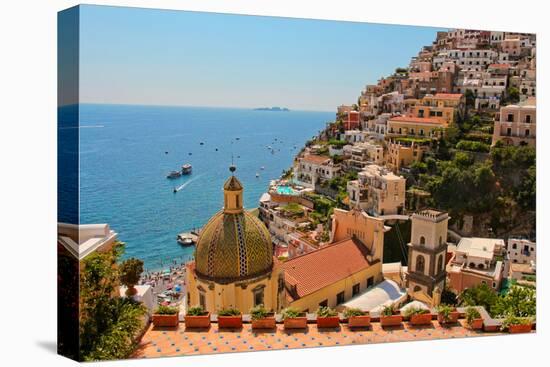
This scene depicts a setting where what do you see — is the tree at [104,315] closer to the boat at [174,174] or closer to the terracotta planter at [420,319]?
the terracotta planter at [420,319]

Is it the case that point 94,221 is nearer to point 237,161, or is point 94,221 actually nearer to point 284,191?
point 284,191

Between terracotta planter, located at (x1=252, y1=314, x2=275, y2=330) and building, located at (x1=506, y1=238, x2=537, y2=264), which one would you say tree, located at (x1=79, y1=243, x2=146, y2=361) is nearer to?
terracotta planter, located at (x1=252, y1=314, x2=275, y2=330)

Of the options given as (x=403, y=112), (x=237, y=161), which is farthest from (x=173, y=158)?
(x=403, y=112)

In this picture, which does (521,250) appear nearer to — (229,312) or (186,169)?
(229,312)

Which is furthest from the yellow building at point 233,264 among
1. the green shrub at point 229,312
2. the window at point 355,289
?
the window at point 355,289

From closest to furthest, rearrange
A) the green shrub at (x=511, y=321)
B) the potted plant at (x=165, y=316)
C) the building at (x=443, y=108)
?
the potted plant at (x=165, y=316) < the green shrub at (x=511, y=321) < the building at (x=443, y=108)

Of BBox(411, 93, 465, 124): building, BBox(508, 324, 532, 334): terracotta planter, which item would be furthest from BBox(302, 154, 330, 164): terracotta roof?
BBox(508, 324, 532, 334): terracotta planter

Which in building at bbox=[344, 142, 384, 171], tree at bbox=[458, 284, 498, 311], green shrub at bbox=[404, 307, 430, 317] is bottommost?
tree at bbox=[458, 284, 498, 311]
